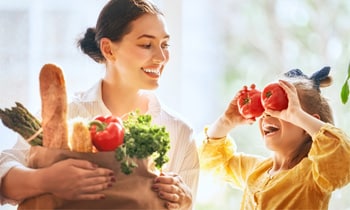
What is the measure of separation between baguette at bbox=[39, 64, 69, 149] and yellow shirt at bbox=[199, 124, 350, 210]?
0.53m

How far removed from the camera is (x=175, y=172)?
5.97ft

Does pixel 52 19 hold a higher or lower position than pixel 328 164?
higher

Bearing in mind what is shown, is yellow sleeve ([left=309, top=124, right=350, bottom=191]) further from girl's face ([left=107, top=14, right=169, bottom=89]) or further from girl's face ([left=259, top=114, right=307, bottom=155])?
girl's face ([left=107, top=14, right=169, bottom=89])

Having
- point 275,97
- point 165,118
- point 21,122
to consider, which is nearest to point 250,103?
point 275,97

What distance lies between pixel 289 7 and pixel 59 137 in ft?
3.84

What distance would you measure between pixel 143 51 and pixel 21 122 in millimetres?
374

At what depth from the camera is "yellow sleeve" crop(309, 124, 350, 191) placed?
165 cm

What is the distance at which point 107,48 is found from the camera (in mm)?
1813

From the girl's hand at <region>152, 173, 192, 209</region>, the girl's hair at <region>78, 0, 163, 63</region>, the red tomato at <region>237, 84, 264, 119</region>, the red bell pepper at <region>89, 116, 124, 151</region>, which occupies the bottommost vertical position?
the girl's hand at <region>152, 173, 192, 209</region>

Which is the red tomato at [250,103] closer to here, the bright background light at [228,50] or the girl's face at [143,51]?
the girl's face at [143,51]

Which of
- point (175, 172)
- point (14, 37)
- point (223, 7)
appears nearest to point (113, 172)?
point (175, 172)

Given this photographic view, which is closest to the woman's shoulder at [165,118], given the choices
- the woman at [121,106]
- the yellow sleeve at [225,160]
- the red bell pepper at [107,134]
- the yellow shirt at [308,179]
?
the woman at [121,106]

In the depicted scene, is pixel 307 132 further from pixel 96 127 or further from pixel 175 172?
pixel 96 127

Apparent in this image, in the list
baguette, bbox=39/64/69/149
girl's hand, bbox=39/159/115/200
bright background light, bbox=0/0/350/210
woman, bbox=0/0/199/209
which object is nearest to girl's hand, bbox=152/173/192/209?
woman, bbox=0/0/199/209
